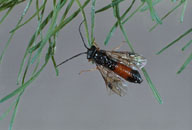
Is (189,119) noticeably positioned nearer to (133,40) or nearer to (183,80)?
(183,80)

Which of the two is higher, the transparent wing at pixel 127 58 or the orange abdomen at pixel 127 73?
the transparent wing at pixel 127 58

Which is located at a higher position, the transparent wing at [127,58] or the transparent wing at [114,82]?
the transparent wing at [127,58]

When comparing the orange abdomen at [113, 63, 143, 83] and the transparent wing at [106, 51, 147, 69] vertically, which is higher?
the transparent wing at [106, 51, 147, 69]

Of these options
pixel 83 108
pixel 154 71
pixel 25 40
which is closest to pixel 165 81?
pixel 154 71

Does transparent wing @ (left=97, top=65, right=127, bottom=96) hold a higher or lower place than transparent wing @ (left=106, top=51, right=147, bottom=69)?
lower
